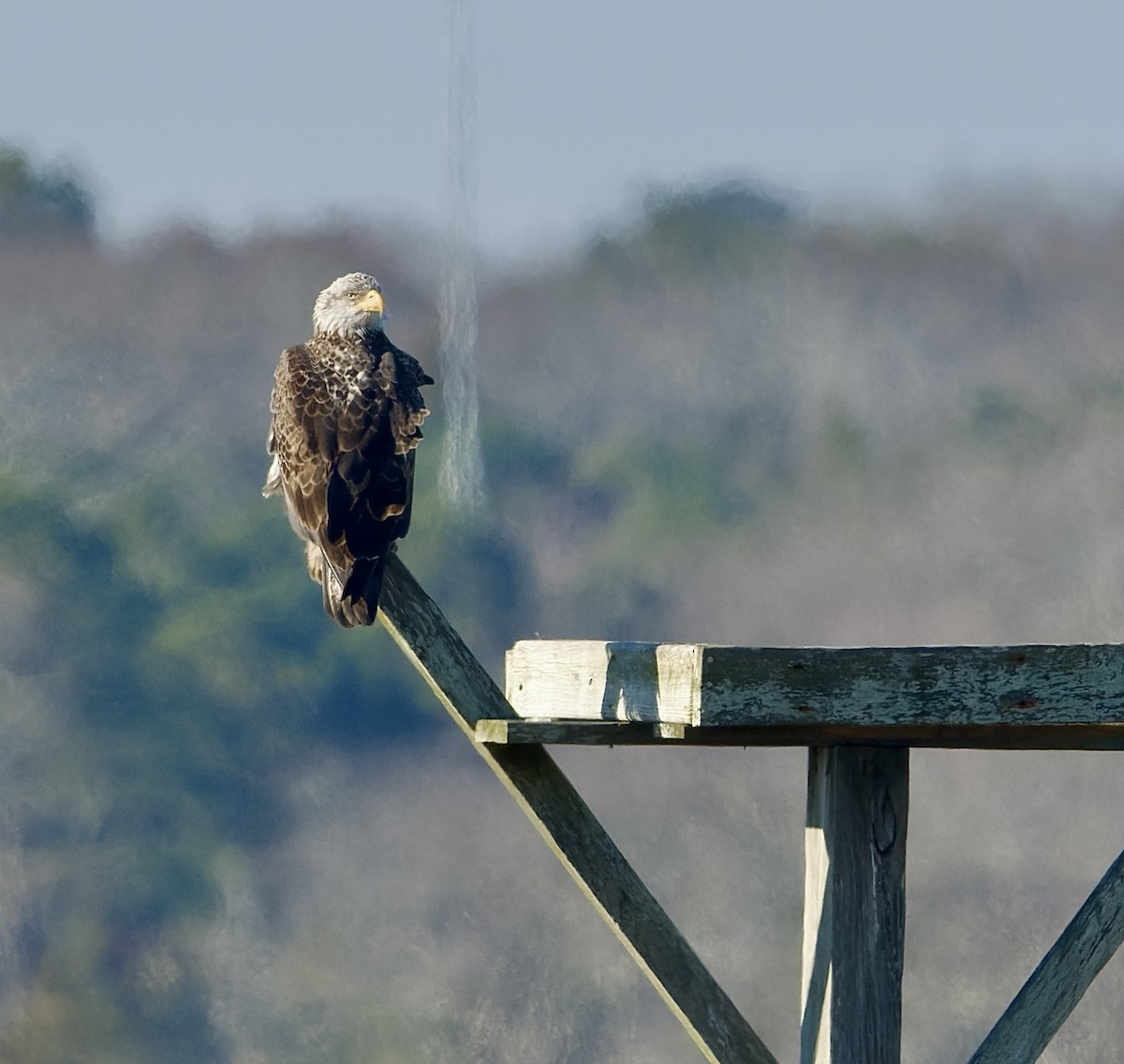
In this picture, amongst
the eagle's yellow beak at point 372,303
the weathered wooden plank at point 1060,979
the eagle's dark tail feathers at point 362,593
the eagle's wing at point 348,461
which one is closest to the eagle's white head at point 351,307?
the eagle's yellow beak at point 372,303

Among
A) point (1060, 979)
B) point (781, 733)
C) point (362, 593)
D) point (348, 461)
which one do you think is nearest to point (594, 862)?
point (781, 733)

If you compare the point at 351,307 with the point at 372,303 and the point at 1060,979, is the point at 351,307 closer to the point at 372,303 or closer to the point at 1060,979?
the point at 372,303

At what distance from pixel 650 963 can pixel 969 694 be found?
0.79 m

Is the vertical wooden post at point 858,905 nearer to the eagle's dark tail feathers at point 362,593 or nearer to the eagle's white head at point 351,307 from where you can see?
the eagle's dark tail feathers at point 362,593

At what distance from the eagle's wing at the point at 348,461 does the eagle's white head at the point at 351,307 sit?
0.33 meters

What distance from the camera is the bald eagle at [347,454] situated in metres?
4.11

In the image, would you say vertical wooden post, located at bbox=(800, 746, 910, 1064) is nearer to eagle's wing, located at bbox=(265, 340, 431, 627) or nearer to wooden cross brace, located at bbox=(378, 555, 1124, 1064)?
wooden cross brace, located at bbox=(378, 555, 1124, 1064)

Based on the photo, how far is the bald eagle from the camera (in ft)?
13.5

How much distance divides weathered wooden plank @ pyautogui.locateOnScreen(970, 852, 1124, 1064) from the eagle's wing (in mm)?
1479

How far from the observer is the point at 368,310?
5.53m

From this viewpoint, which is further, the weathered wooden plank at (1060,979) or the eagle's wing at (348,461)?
the eagle's wing at (348,461)

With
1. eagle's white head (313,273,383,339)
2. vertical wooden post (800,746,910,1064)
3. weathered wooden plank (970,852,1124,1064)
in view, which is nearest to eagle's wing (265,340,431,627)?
eagle's white head (313,273,383,339)

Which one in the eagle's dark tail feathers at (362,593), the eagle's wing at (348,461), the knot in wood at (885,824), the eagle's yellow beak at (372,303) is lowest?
the knot in wood at (885,824)

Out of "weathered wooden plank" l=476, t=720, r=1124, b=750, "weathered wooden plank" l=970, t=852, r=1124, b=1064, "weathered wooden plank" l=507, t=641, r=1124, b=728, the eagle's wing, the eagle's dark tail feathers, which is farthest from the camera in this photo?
the eagle's wing
